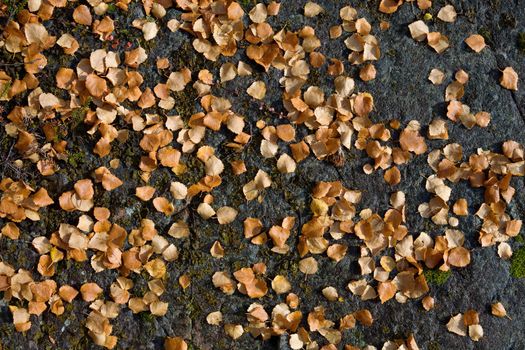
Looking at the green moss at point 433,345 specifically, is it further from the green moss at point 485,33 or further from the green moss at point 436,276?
the green moss at point 485,33

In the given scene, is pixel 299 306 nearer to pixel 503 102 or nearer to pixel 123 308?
pixel 123 308

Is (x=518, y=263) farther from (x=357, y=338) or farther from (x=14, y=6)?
(x=14, y=6)

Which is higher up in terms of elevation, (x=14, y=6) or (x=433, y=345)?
(x=14, y=6)

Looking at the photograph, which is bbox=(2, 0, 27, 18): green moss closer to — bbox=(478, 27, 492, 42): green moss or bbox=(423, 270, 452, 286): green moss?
bbox=(478, 27, 492, 42): green moss

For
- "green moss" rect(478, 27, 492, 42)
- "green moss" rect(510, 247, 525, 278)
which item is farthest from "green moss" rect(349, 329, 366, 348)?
"green moss" rect(478, 27, 492, 42)

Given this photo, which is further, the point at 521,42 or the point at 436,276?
the point at 521,42

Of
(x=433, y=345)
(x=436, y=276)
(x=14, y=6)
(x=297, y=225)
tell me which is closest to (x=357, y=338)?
(x=433, y=345)

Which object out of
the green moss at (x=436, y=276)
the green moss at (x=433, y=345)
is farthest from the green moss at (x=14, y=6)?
the green moss at (x=433, y=345)
